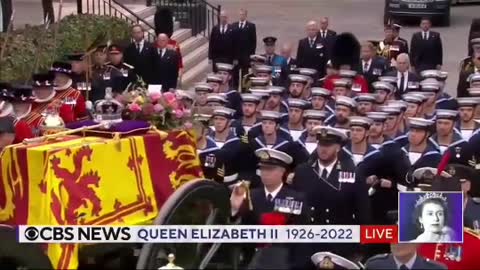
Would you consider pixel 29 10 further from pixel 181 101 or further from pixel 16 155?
pixel 16 155

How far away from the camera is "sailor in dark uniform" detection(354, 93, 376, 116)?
1376 centimetres

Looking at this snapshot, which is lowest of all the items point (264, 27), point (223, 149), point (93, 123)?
point (264, 27)

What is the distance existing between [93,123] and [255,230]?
201cm

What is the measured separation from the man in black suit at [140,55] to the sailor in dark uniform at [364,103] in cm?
493

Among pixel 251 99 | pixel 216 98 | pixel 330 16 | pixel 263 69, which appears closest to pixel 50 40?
pixel 263 69

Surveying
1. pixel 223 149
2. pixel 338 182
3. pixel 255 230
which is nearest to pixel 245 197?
pixel 255 230

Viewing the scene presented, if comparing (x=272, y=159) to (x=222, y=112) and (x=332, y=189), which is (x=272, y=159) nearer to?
(x=332, y=189)

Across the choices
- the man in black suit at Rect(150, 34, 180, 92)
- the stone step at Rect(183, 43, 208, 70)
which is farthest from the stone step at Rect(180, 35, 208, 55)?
the man in black suit at Rect(150, 34, 180, 92)

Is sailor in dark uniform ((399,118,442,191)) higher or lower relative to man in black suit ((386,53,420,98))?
higher

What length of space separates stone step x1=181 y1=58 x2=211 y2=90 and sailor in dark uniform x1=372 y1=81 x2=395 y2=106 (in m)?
6.26

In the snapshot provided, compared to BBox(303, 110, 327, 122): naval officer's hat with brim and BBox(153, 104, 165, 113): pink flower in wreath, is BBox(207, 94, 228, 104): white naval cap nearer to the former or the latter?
BBox(303, 110, 327, 122): naval officer's hat with brim

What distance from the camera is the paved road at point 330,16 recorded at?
26.8 m

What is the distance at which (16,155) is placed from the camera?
8805 millimetres

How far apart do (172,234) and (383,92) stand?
6.82m
